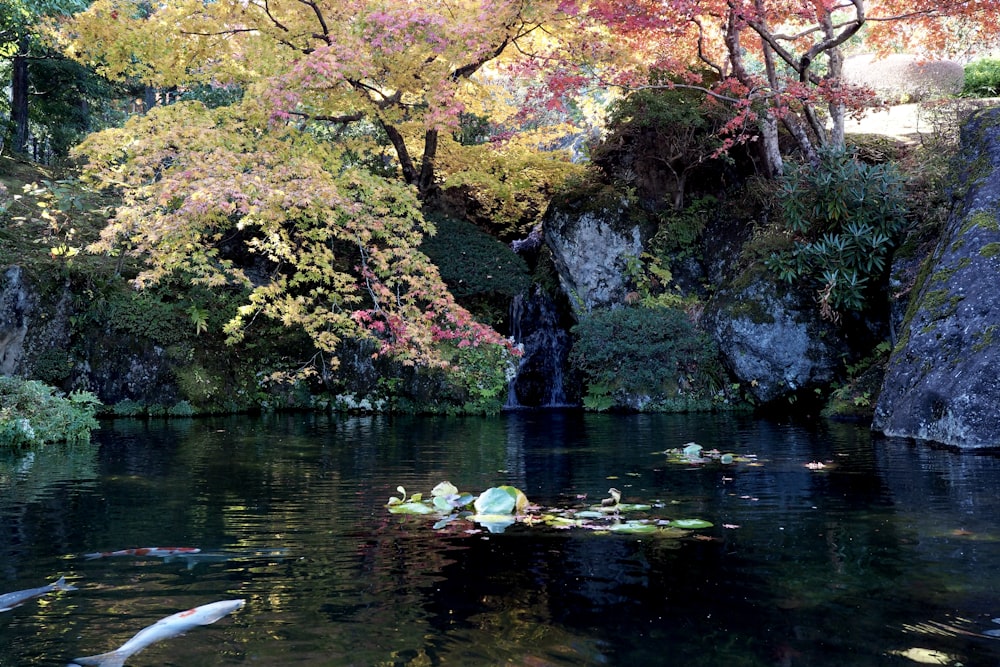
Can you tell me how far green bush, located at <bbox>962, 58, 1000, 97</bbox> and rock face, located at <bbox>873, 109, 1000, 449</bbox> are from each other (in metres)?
9.11

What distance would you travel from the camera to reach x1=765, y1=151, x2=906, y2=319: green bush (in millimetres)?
14648

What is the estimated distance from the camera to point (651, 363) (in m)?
16.0

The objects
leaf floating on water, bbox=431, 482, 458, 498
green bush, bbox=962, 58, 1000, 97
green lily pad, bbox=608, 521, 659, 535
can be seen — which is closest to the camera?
green lily pad, bbox=608, 521, 659, 535

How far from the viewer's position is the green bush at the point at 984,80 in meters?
20.3

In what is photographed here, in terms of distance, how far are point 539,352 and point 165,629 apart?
15438 millimetres

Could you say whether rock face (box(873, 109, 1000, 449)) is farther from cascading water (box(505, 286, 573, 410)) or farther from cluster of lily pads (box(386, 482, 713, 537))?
cascading water (box(505, 286, 573, 410))

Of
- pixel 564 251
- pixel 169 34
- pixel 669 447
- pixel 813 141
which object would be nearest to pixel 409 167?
pixel 564 251

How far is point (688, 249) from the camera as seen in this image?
60.7ft

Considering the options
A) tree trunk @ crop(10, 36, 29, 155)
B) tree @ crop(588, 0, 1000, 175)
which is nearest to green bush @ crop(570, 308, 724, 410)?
tree @ crop(588, 0, 1000, 175)

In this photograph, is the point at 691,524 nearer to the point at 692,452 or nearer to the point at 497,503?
the point at 497,503

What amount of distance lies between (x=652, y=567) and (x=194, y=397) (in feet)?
42.0

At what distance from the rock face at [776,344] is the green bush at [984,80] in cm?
952

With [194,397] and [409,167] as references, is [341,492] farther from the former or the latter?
[409,167]

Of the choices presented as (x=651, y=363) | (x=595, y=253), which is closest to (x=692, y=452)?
(x=651, y=363)
